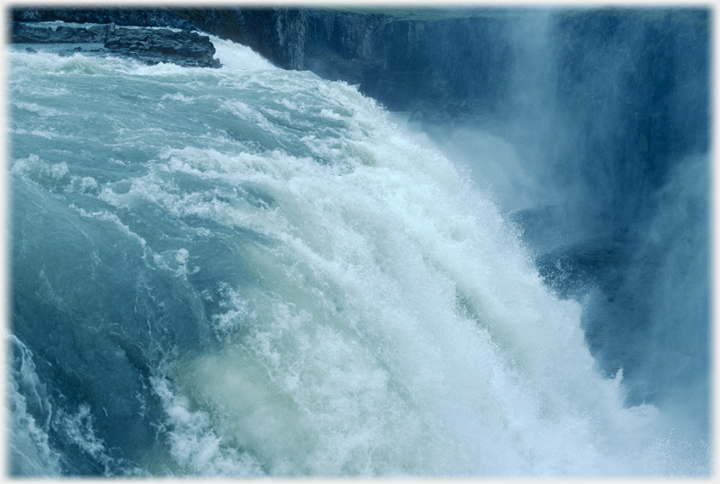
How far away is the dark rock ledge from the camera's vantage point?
1471 cm

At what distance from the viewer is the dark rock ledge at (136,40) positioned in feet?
48.3

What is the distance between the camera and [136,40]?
49.9 feet

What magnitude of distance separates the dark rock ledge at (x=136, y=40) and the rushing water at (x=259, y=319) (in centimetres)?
464

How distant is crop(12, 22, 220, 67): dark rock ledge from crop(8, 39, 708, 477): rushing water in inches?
183

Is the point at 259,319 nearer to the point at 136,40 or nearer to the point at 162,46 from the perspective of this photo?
the point at 162,46

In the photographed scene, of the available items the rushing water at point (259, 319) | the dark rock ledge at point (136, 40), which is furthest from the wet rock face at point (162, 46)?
the rushing water at point (259, 319)

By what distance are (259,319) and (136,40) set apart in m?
13.3

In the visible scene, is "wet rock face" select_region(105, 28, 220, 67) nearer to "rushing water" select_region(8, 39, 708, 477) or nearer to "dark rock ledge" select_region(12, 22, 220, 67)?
"dark rock ledge" select_region(12, 22, 220, 67)

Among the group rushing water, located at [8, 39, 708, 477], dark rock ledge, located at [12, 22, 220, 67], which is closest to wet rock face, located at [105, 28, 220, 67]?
dark rock ledge, located at [12, 22, 220, 67]

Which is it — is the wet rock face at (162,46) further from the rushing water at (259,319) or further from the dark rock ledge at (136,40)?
the rushing water at (259,319)

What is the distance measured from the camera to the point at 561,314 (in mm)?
11438

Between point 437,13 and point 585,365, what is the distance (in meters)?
26.8

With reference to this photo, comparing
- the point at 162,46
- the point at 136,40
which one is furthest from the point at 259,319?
the point at 136,40

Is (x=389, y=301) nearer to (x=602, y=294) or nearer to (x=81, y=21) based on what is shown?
→ (x=602, y=294)
